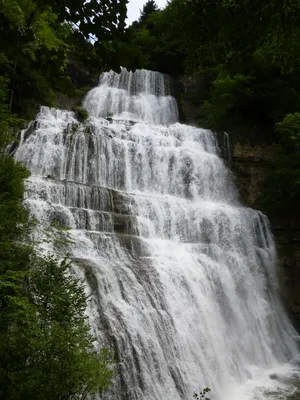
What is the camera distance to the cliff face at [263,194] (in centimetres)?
1442

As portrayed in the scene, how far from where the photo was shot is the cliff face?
14.4 metres

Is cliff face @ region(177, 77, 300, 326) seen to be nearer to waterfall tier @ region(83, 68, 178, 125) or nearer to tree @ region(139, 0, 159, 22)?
waterfall tier @ region(83, 68, 178, 125)

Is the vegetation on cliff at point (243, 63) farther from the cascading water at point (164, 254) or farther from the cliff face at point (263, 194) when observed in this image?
the cascading water at point (164, 254)

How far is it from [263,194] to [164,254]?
8.33 metres

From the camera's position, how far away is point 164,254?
10984 millimetres

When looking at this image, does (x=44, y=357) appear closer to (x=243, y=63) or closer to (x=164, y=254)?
(x=243, y=63)

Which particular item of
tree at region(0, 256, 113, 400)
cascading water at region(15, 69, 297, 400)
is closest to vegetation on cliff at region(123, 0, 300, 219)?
cascading water at region(15, 69, 297, 400)

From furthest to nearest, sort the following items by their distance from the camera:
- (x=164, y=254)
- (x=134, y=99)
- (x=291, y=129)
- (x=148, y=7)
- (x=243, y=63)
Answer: (x=148, y=7) → (x=134, y=99) → (x=291, y=129) → (x=164, y=254) → (x=243, y=63)

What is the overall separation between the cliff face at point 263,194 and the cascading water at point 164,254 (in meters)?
0.60

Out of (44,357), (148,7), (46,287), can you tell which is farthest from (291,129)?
(148,7)

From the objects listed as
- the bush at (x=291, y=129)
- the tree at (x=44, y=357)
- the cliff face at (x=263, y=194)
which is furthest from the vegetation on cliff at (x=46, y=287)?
the bush at (x=291, y=129)

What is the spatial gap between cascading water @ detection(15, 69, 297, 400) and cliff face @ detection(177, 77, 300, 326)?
596 mm

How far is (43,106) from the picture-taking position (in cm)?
1892

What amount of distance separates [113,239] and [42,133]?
8.02m
